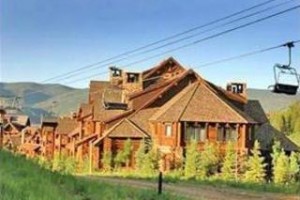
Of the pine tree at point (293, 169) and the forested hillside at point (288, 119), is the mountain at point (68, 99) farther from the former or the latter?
the pine tree at point (293, 169)

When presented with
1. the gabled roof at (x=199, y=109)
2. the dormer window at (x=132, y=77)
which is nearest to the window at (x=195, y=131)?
the gabled roof at (x=199, y=109)

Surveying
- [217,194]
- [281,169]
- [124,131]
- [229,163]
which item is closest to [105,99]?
[124,131]

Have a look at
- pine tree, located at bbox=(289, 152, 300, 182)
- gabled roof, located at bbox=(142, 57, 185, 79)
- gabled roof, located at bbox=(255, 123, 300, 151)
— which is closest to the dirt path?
pine tree, located at bbox=(289, 152, 300, 182)

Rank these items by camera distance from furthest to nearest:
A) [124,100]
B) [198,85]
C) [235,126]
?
1. [124,100]
2. [198,85]
3. [235,126]

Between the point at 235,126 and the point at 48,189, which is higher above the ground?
the point at 235,126

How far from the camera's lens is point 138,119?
129ft

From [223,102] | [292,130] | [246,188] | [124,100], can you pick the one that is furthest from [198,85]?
[292,130]

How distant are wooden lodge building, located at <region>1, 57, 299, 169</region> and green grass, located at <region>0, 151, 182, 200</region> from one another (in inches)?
A: 841

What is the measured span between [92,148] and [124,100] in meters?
5.99

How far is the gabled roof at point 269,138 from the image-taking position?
37.5m

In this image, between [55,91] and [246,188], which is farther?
[55,91]

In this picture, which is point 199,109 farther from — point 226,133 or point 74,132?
point 74,132

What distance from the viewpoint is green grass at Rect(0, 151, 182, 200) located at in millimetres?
6906

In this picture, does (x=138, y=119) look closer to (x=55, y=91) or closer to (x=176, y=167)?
(x=176, y=167)
